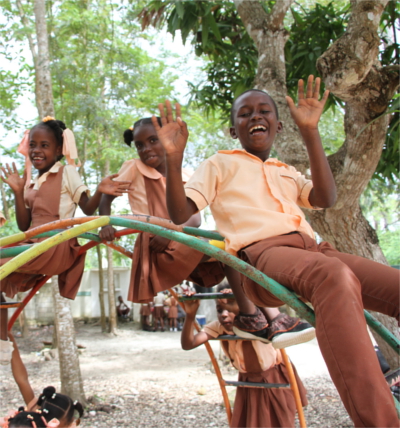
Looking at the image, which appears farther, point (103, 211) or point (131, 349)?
point (131, 349)

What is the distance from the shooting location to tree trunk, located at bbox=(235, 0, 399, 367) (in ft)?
9.19

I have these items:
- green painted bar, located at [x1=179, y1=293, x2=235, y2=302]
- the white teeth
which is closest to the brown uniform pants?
the white teeth

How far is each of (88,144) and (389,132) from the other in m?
7.69

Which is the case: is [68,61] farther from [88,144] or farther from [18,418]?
[18,418]

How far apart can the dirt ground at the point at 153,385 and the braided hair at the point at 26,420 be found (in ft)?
8.75

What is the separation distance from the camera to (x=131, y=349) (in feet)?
34.0

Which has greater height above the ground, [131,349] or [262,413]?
[262,413]

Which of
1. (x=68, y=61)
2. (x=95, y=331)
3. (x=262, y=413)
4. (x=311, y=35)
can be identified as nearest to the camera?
(x=262, y=413)

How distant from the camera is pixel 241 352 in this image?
11.1ft

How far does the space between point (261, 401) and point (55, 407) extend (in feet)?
4.83

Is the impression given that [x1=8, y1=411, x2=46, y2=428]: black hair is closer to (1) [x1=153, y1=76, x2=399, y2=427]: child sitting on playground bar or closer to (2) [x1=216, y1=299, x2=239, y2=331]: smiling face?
(2) [x1=216, y1=299, x2=239, y2=331]: smiling face

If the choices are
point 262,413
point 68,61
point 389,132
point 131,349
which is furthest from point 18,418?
point 131,349

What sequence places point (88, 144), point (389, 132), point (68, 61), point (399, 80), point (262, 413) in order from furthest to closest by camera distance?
point (88, 144) < point (68, 61) < point (389, 132) < point (262, 413) < point (399, 80)

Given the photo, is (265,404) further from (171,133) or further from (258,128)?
(171,133)
